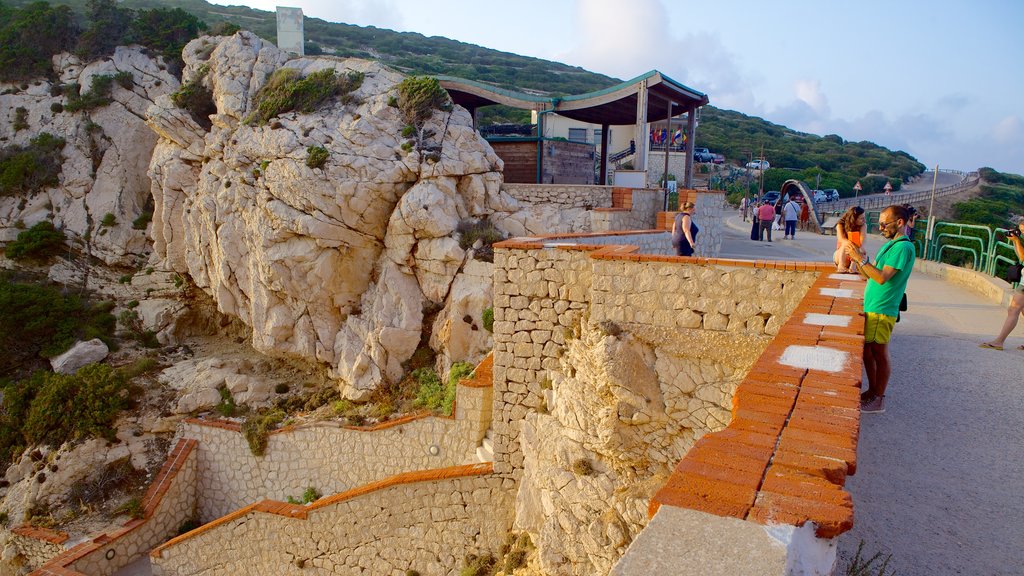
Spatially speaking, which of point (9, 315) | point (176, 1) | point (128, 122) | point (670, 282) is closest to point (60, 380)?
point (9, 315)

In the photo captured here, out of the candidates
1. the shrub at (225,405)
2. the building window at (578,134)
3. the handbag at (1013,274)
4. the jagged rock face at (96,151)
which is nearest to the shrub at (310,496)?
the shrub at (225,405)

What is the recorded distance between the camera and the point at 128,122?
1984cm

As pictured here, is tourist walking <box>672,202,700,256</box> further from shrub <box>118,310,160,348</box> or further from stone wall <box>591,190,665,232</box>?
shrub <box>118,310,160,348</box>

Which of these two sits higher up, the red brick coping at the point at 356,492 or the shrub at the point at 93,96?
Result: the shrub at the point at 93,96

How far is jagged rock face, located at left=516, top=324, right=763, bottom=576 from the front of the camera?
5.56m

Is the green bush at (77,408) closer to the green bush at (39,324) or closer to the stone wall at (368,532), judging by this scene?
the green bush at (39,324)

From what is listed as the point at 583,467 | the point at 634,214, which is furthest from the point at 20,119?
the point at 583,467

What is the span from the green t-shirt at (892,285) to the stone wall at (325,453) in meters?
6.21

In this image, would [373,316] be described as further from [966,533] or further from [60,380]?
[966,533]

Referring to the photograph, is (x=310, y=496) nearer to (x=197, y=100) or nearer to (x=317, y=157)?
(x=317, y=157)

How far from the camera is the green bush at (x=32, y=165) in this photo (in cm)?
1862

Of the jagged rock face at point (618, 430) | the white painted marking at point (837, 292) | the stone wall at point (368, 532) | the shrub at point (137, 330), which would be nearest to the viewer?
the white painted marking at point (837, 292)

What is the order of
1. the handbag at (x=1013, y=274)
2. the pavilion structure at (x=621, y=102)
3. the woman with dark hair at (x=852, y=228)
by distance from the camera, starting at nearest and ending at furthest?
1. the woman with dark hair at (x=852, y=228)
2. the handbag at (x=1013, y=274)
3. the pavilion structure at (x=621, y=102)

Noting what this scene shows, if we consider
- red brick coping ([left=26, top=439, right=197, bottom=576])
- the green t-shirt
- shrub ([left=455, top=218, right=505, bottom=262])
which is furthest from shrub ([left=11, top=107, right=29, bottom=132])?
the green t-shirt
